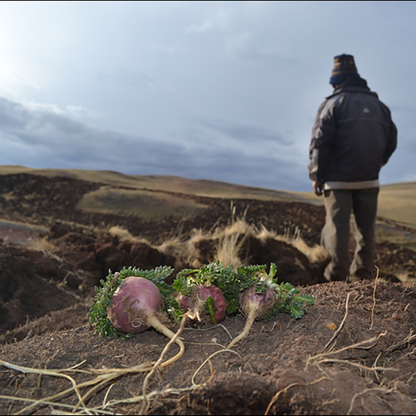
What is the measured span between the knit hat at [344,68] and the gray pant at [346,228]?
1757 millimetres

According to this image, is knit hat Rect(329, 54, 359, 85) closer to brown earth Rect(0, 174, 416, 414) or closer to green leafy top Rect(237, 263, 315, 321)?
brown earth Rect(0, 174, 416, 414)

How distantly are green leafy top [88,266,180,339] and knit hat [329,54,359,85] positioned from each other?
15.8 feet

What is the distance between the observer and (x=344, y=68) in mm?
5801

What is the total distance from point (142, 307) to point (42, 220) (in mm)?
10540

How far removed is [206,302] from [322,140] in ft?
12.9

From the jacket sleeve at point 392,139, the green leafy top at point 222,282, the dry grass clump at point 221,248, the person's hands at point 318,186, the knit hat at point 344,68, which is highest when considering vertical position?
the knit hat at point 344,68

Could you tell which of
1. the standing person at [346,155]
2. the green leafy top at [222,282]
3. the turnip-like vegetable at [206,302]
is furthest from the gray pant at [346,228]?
the turnip-like vegetable at [206,302]

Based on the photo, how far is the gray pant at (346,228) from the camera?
5531 mm

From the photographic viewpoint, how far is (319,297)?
2586 mm

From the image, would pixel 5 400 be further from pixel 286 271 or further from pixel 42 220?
pixel 42 220

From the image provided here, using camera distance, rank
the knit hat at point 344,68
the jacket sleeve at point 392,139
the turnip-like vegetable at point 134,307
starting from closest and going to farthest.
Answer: the turnip-like vegetable at point 134,307, the knit hat at point 344,68, the jacket sleeve at point 392,139

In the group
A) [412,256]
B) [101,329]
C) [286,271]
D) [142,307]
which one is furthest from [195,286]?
[412,256]

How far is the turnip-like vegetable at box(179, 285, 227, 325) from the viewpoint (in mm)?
2135

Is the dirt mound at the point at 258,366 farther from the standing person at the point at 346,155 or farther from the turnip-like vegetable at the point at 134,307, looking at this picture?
the standing person at the point at 346,155
